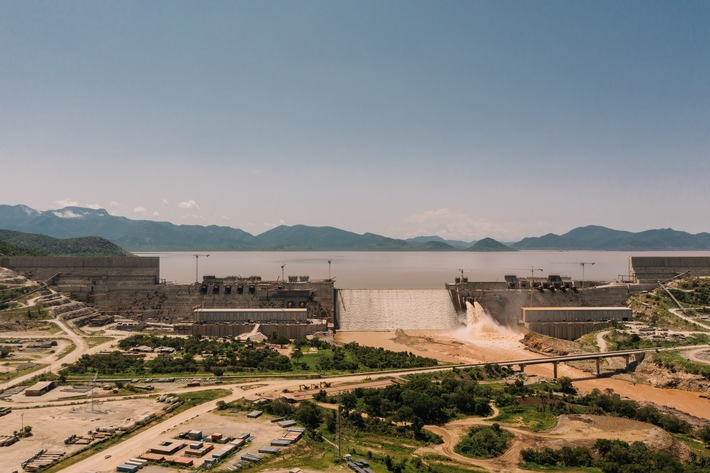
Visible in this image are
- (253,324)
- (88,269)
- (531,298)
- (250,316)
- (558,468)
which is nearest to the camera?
(558,468)

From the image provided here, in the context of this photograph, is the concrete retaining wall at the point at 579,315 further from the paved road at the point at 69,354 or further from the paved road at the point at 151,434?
the paved road at the point at 69,354

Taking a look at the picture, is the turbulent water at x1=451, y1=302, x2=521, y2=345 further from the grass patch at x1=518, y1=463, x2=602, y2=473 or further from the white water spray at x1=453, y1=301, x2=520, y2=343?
the grass patch at x1=518, y1=463, x2=602, y2=473

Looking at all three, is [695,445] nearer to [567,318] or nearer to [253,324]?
[567,318]

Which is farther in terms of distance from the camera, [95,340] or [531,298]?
[531,298]

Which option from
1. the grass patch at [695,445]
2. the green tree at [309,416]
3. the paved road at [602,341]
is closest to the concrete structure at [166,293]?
the paved road at [602,341]

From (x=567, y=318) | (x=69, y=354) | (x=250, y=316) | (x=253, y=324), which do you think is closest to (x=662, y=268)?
(x=567, y=318)

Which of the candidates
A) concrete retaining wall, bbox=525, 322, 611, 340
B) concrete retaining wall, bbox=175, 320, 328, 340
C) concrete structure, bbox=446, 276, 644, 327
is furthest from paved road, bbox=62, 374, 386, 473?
concrete structure, bbox=446, 276, 644, 327
